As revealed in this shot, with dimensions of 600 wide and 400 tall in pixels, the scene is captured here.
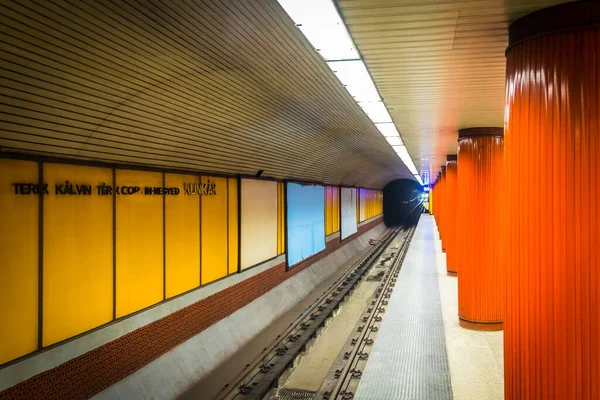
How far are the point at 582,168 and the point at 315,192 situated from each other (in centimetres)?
1174

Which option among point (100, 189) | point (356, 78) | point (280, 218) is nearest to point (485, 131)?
point (356, 78)

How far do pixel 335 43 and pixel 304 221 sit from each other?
955cm

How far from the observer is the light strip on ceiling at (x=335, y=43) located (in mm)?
3379

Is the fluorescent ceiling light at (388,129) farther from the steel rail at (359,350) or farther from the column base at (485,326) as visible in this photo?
the steel rail at (359,350)

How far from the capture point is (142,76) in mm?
4078

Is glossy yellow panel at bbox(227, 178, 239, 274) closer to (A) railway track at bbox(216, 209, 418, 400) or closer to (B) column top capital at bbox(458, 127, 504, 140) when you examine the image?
(A) railway track at bbox(216, 209, 418, 400)

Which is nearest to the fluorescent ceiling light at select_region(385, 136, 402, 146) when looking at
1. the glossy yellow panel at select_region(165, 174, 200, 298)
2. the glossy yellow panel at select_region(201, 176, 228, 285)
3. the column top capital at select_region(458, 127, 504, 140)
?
the column top capital at select_region(458, 127, 504, 140)

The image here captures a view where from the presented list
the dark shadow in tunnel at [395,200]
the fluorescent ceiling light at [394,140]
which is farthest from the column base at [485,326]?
the dark shadow in tunnel at [395,200]

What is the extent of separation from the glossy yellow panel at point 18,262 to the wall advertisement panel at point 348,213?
1537 centimetres

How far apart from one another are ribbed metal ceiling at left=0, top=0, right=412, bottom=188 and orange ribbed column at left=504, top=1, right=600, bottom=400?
1.27 meters

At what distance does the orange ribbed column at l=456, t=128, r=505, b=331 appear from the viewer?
7.33 metres

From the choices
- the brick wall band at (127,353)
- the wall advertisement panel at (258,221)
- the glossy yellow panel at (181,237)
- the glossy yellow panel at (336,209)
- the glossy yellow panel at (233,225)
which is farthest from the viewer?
the glossy yellow panel at (336,209)

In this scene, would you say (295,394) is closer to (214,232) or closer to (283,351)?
(283,351)

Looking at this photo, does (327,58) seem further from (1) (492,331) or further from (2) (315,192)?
(2) (315,192)
